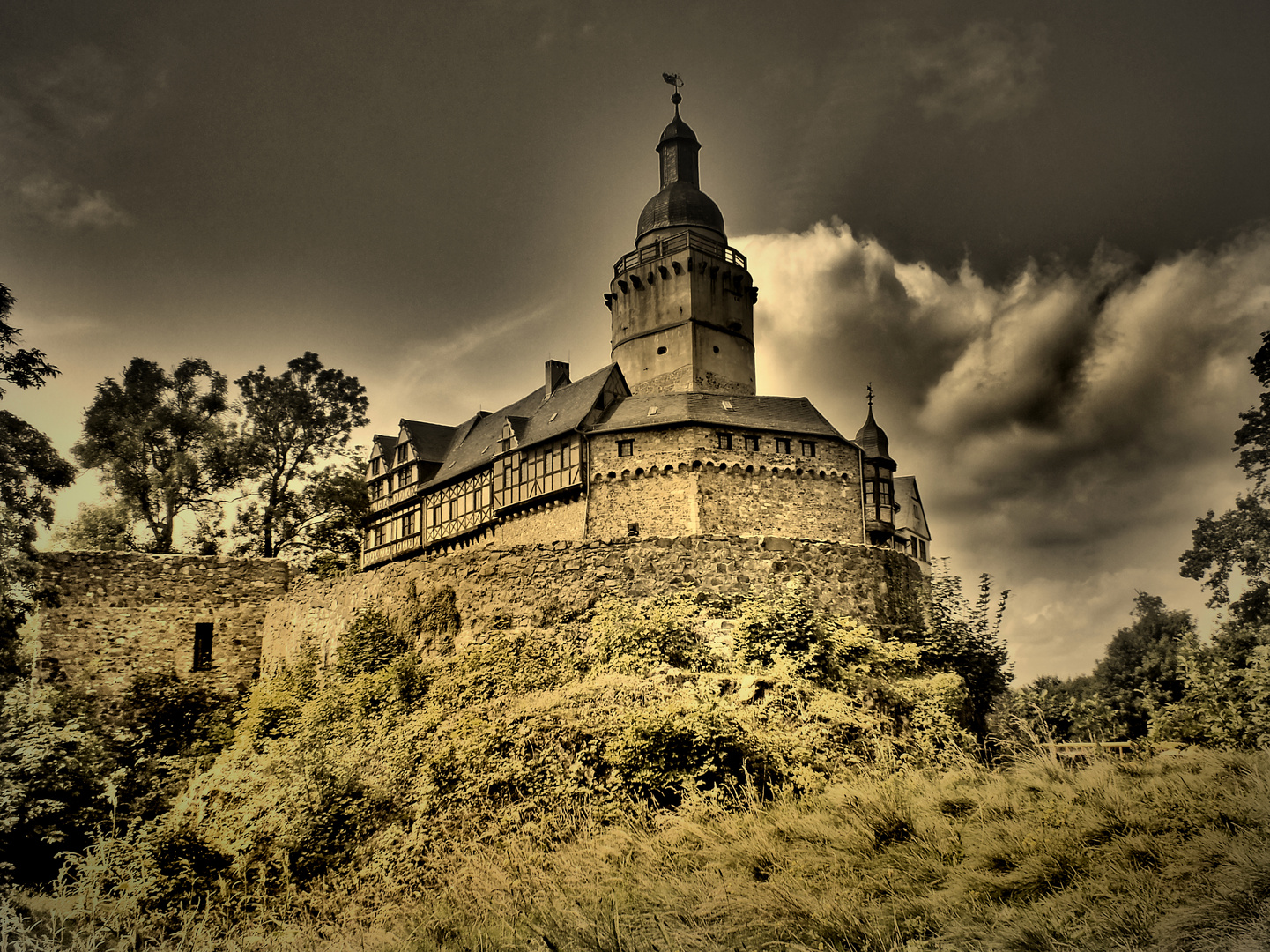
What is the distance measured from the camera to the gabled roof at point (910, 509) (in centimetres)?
4319

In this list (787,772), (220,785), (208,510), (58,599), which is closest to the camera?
(787,772)

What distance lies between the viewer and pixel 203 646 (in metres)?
22.2

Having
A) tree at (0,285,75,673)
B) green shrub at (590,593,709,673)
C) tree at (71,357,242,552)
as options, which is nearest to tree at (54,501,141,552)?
tree at (71,357,242,552)

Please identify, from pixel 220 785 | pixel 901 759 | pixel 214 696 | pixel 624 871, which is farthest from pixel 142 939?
pixel 214 696

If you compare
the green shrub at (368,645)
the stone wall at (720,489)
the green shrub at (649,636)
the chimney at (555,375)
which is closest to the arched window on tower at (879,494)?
the stone wall at (720,489)

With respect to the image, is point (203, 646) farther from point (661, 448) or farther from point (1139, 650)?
point (1139, 650)

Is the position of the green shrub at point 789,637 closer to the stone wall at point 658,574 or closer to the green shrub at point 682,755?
the stone wall at point 658,574

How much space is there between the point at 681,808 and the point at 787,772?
1.54 meters

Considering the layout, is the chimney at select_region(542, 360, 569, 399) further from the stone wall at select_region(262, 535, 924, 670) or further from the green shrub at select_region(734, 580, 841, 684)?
the green shrub at select_region(734, 580, 841, 684)

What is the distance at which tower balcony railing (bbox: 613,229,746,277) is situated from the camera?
33500mm

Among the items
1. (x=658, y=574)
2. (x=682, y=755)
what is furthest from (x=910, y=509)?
(x=682, y=755)

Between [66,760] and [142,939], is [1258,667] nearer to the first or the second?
[142,939]

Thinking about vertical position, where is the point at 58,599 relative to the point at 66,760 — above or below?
above

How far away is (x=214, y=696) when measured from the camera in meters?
21.5
